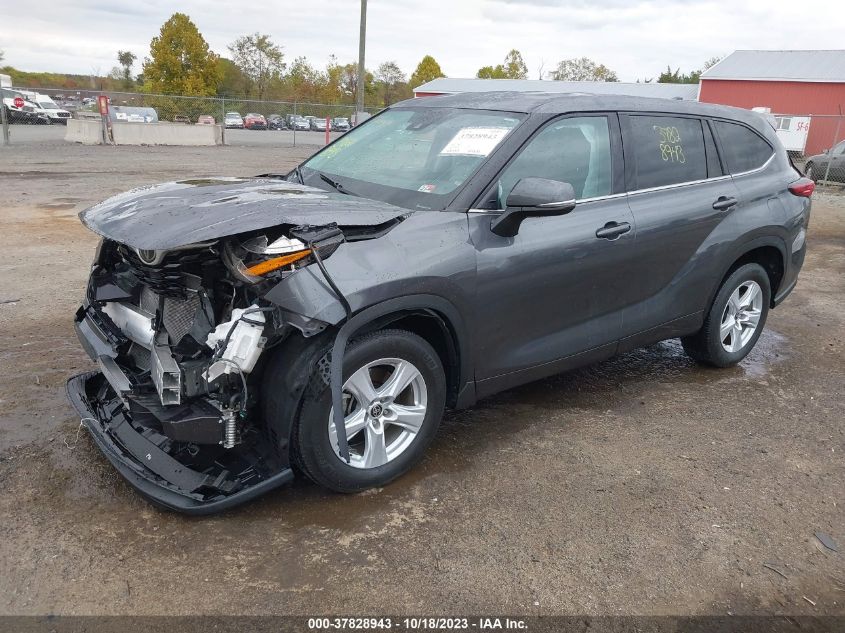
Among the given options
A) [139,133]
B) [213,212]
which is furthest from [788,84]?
[213,212]

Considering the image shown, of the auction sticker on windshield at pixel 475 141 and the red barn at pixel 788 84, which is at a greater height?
the red barn at pixel 788 84

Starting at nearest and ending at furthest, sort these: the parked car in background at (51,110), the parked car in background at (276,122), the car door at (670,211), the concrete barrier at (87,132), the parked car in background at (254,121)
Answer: the car door at (670,211), the concrete barrier at (87,132), the parked car in background at (51,110), the parked car in background at (276,122), the parked car in background at (254,121)

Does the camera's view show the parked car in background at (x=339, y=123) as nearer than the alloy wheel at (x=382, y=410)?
No

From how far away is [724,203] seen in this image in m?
4.41

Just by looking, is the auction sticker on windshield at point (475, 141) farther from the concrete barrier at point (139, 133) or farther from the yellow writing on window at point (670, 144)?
the concrete barrier at point (139, 133)

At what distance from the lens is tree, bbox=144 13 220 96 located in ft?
137

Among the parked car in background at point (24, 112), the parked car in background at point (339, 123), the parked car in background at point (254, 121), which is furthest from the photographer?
the parked car in background at point (339, 123)

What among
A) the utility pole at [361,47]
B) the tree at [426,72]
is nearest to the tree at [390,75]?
the tree at [426,72]

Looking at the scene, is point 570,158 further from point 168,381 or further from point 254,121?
point 254,121

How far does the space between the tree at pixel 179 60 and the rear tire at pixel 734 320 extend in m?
42.1

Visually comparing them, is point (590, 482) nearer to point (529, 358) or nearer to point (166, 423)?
point (529, 358)

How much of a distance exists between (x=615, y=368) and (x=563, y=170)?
1846 mm

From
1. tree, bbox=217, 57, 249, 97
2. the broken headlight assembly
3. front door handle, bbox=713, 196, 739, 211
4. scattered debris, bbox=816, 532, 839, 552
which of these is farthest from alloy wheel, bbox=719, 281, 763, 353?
tree, bbox=217, 57, 249, 97

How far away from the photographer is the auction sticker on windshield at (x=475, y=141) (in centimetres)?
354
